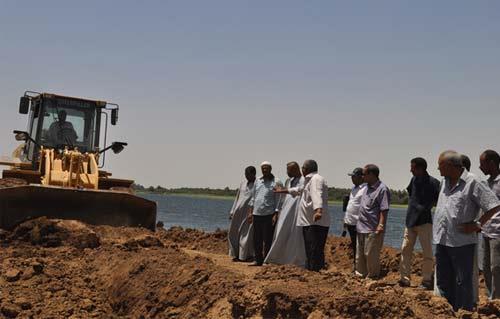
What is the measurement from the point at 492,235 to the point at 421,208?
5.49 feet

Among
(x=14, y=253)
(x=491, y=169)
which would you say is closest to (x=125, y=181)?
(x=14, y=253)

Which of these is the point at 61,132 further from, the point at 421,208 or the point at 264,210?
the point at 421,208

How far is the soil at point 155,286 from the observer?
5.09 metres

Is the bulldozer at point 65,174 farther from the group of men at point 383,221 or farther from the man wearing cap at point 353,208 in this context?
the man wearing cap at point 353,208

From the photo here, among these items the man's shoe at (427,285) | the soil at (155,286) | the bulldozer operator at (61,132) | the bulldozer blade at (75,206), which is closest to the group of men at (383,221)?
the man's shoe at (427,285)

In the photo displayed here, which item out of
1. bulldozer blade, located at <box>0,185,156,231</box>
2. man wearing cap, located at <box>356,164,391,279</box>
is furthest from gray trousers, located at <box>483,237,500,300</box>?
bulldozer blade, located at <box>0,185,156,231</box>

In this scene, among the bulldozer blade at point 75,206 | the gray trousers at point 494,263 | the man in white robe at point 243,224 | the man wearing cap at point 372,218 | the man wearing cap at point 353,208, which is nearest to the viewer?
the gray trousers at point 494,263

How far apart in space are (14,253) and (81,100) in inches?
195

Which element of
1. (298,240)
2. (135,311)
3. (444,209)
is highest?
(444,209)

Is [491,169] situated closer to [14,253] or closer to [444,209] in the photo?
[444,209]

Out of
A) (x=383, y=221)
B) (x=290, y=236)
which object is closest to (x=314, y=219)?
(x=383, y=221)

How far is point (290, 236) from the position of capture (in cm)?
930

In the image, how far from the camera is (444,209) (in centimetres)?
554

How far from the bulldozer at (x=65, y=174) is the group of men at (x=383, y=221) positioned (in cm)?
228
